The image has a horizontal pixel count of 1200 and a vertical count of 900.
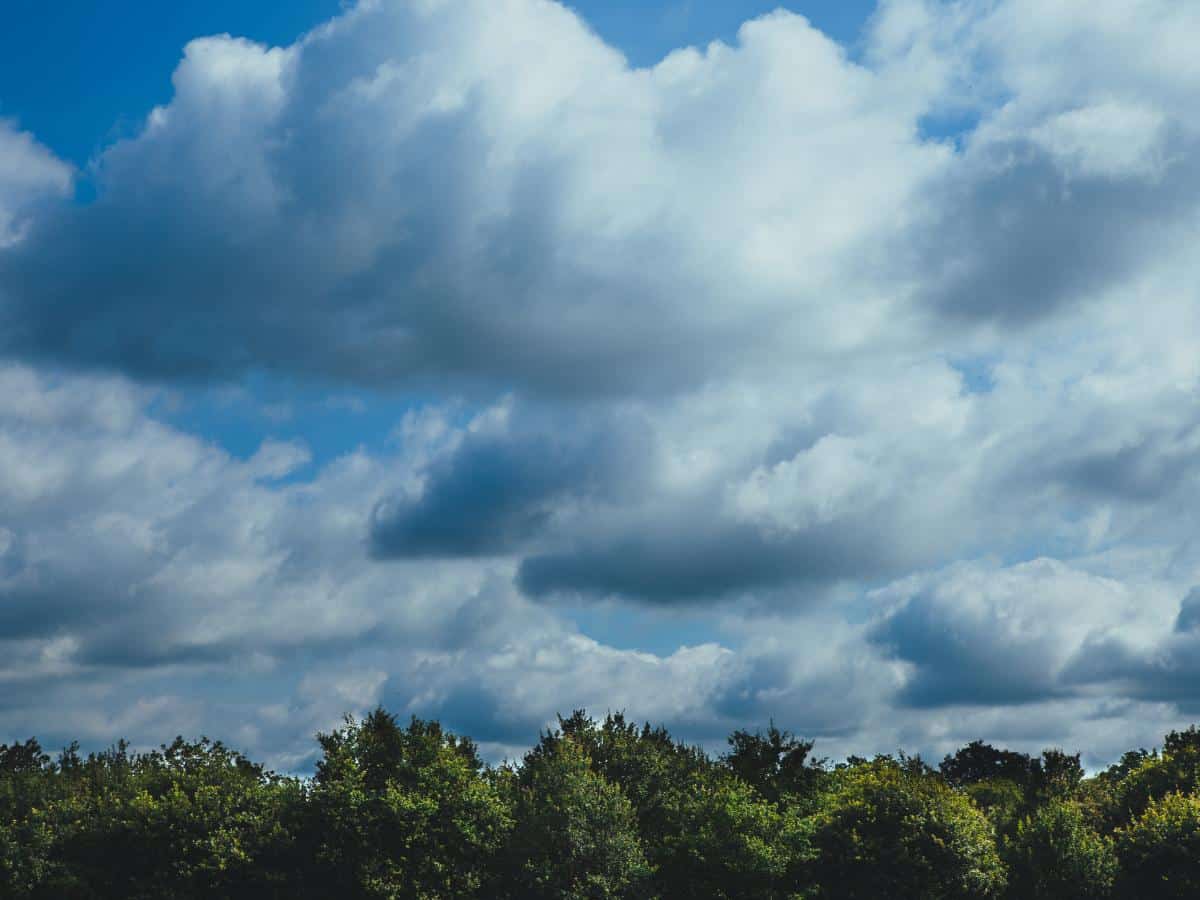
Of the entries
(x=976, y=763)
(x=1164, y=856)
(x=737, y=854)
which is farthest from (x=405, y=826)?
(x=976, y=763)

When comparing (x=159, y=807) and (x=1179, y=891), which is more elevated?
(x=159, y=807)

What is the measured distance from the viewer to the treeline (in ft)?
195

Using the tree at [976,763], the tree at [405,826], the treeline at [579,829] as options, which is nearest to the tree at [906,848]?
the treeline at [579,829]

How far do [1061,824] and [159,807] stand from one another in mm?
46927

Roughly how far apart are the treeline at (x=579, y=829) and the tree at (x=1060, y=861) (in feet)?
0.30

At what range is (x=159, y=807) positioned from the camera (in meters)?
68.4

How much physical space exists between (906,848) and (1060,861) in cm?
787

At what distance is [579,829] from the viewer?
61250mm

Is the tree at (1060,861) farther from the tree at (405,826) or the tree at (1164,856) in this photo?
the tree at (405,826)

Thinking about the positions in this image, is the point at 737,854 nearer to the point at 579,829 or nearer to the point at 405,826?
Answer: the point at 579,829

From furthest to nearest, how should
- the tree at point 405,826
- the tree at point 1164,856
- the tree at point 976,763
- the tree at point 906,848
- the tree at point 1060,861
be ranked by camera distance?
the tree at point 976,763 < the tree at point 405,826 < the tree at point 1060,861 < the tree at point 906,848 < the tree at point 1164,856

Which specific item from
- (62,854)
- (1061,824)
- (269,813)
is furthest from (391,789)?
(1061,824)

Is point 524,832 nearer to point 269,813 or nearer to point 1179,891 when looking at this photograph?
point 269,813

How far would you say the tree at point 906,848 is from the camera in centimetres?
5872
